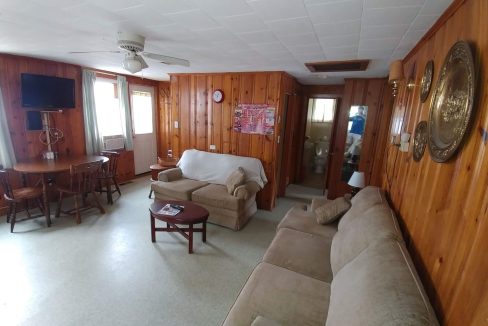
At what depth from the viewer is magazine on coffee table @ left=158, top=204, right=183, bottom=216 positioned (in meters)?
2.68

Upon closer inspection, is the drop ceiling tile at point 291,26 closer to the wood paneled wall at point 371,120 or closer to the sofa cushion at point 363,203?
the sofa cushion at point 363,203

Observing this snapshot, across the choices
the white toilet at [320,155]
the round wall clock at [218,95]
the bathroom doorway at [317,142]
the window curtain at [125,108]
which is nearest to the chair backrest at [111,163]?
the window curtain at [125,108]

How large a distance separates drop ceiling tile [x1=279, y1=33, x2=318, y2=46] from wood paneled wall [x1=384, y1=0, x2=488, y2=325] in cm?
88

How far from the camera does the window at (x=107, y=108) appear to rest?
4.39 meters

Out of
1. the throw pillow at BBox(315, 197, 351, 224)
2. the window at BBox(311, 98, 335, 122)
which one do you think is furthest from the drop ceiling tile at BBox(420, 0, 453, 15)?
the window at BBox(311, 98, 335, 122)

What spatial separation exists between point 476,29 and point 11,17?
3.12 metres

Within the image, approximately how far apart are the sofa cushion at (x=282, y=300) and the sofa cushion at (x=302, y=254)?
3.9 inches

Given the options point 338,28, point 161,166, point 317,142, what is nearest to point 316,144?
point 317,142

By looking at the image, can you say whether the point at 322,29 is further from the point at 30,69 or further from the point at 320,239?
the point at 30,69

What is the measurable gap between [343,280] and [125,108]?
195 inches

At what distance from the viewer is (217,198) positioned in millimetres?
3225

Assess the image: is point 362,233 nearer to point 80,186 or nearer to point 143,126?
point 80,186

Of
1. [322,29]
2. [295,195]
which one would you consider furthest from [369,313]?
[295,195]

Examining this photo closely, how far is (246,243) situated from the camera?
9.55 ft
